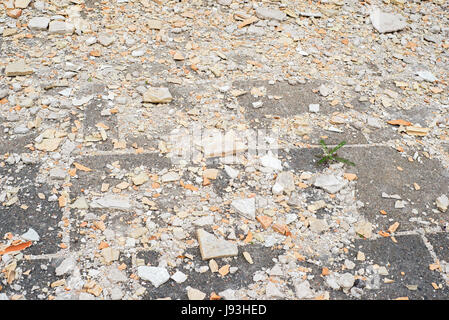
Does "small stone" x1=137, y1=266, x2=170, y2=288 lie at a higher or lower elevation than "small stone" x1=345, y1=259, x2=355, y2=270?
higher

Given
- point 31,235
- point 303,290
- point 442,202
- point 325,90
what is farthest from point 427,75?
point 31,235

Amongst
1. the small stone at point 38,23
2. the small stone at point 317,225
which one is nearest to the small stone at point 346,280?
the small stone at point 317,225

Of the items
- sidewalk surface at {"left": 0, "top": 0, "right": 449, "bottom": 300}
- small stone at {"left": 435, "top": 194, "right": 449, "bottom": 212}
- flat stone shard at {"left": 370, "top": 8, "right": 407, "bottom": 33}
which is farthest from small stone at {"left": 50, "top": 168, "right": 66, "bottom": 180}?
flat stone shard at {"left": 370, "top": 8, "right": 407, "bottom": 33}

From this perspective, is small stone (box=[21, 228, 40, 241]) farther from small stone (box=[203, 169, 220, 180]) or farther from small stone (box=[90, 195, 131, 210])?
small stone (box=[203, 169, 220, 180])

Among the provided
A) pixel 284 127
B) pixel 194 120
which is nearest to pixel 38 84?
pixel 194 120

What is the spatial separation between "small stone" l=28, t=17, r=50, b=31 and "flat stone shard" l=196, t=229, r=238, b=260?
2338 mm

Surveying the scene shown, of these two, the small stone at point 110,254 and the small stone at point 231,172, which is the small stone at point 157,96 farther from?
the small stone at point 110,254

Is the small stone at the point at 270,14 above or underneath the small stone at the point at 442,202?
above

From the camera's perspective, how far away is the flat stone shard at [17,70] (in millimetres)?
3090

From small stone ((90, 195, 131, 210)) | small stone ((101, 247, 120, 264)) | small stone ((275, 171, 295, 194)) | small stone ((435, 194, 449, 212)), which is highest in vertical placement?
small stone ((90, 195, 131, 210))

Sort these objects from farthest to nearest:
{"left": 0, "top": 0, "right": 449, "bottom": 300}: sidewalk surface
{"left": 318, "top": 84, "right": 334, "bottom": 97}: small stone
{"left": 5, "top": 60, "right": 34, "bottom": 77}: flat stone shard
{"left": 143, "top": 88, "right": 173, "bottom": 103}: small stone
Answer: {"left": 318, "top": 84, "right": 334, "bottom": 97}: small stone → {"left": 5, "top": 60, "right": 34, "bottom": 77}: flat stone shard → {"left": 143, "top": 88, "right": 173, "bottom": 103}: small stone → {"left": 0, "top": 0, "right": 449, "bottom": 300}: sidewalk surface

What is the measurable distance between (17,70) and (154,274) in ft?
6.40

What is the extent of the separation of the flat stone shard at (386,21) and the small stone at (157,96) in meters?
2.12

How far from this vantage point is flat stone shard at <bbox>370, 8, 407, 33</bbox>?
3.90m
